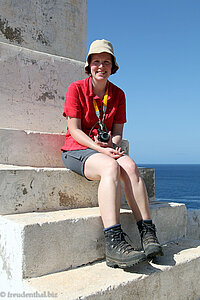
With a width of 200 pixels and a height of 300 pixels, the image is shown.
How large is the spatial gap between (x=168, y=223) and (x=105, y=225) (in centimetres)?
109

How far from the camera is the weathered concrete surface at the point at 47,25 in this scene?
3.88 meters

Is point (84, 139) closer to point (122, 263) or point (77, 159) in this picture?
point (77, 159)

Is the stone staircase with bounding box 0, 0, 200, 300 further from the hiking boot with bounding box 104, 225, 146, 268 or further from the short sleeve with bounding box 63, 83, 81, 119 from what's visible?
the short sleeve with bounding box 63, 83, 81, 119

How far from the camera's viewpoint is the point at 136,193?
2.62 metres

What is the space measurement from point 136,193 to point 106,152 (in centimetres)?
43

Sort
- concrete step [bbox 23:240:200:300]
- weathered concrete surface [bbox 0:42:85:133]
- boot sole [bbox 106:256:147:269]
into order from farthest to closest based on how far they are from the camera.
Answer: weathered concrete surface [bbox 0:42:85:133] < boot sole [bbox 106:256:147:269] < concrete step [bbox 23:240:200:300]

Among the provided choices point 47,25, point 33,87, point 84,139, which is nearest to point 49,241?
point 84,139

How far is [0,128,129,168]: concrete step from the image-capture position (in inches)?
125

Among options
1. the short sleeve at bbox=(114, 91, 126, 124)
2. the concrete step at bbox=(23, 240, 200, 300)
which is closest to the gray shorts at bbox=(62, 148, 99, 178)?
the short sleeve at bbox=(114, 91, 126, 124)

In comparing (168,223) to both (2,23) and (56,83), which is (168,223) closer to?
(56,83)

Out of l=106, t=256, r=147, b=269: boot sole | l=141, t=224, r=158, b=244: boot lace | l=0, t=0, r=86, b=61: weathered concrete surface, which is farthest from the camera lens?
l=0, t=0, r=86, b=61: weathered concrete surface

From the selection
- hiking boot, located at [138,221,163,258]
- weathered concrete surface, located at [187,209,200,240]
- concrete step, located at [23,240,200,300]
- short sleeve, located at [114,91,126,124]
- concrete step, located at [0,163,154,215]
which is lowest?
weathered concrete surface, located at [187,209,200,240]

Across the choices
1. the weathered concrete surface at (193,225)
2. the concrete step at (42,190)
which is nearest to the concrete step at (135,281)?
the concrete step at (42,190)

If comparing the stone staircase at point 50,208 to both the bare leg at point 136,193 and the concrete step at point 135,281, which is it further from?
the bare leg at point 136,193
